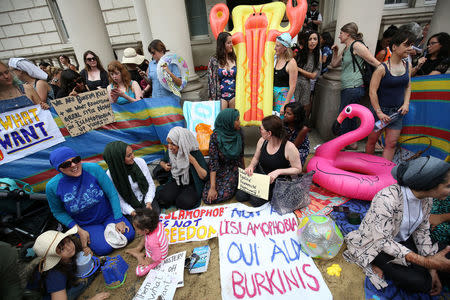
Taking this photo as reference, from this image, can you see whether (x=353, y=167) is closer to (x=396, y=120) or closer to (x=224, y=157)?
(x=396, y=120)

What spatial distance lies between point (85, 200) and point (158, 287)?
134 cm

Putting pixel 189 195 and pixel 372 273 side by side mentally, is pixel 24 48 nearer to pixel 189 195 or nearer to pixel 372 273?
pixel 189 195

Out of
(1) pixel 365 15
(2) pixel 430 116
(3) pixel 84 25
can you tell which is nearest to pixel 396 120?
(2) pixel 430 116

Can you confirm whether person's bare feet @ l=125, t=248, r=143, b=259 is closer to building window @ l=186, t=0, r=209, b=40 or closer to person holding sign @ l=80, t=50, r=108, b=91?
person holding sign @ l=80, t=50, r=108, b=91

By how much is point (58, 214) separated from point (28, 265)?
844 millimetres

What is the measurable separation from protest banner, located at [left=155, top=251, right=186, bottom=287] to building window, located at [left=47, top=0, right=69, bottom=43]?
40.5 feet

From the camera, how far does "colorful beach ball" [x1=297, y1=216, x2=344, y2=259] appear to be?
2139 millimetres

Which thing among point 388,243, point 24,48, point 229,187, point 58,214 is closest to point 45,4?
point 24,48

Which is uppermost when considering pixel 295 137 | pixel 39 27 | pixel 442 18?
pixel 39 27

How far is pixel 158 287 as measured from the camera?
2.06m

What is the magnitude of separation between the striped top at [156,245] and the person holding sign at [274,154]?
1.27 meters

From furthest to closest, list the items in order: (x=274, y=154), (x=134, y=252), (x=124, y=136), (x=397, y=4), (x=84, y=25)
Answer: (x=397, y=4)
(x=84, y=25)
(x=124, y=136)
(x=274, y=154)
(x=134, y=252)

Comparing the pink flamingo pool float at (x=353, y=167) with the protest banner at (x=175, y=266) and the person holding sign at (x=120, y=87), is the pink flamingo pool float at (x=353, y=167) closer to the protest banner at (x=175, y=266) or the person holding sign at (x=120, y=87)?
the protest banner at (x=175, y=266)

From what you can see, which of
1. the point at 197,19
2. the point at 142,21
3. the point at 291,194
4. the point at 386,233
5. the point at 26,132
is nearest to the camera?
the point at 386,233
